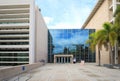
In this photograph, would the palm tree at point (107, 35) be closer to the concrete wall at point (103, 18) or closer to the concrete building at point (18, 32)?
the concrete wall at point (103, 18)

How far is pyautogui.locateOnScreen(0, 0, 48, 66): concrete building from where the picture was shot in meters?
62.2

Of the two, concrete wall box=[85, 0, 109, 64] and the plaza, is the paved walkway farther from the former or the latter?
concrete wall box=[85, 0, 109, 64]

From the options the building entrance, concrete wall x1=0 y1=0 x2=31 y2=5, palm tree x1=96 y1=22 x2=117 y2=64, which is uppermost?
concrete wall x1=0 y1=0 x2=31 y2=5

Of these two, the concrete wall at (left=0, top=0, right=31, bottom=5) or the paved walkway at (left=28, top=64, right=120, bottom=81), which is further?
the concrete wall at (left=0, top=0, right=31, bottom=5)

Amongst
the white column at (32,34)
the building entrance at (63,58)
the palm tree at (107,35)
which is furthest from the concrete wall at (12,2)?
the building entrance at (63,58)

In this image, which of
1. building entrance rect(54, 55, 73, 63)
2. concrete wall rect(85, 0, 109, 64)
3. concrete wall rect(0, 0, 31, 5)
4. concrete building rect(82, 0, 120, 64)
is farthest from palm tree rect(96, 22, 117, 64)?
building entrance rect(54, 55, 73, 63)

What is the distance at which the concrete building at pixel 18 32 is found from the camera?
2447 inches

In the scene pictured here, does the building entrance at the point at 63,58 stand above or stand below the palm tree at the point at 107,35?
below

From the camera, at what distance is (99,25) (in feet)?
266

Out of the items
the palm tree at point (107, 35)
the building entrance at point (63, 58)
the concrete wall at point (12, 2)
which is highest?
the concrete wall at point (12, 2)

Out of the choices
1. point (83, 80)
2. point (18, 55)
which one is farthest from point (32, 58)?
point (83, 80)

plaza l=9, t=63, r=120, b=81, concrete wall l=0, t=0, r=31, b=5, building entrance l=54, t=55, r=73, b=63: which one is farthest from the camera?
building entrance l=54, t=55, r=73, b=63

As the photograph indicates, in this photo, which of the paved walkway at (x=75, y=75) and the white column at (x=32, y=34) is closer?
the paved walkway at (x=75, y=75)

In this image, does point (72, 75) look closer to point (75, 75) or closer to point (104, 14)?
point (75, 75)
